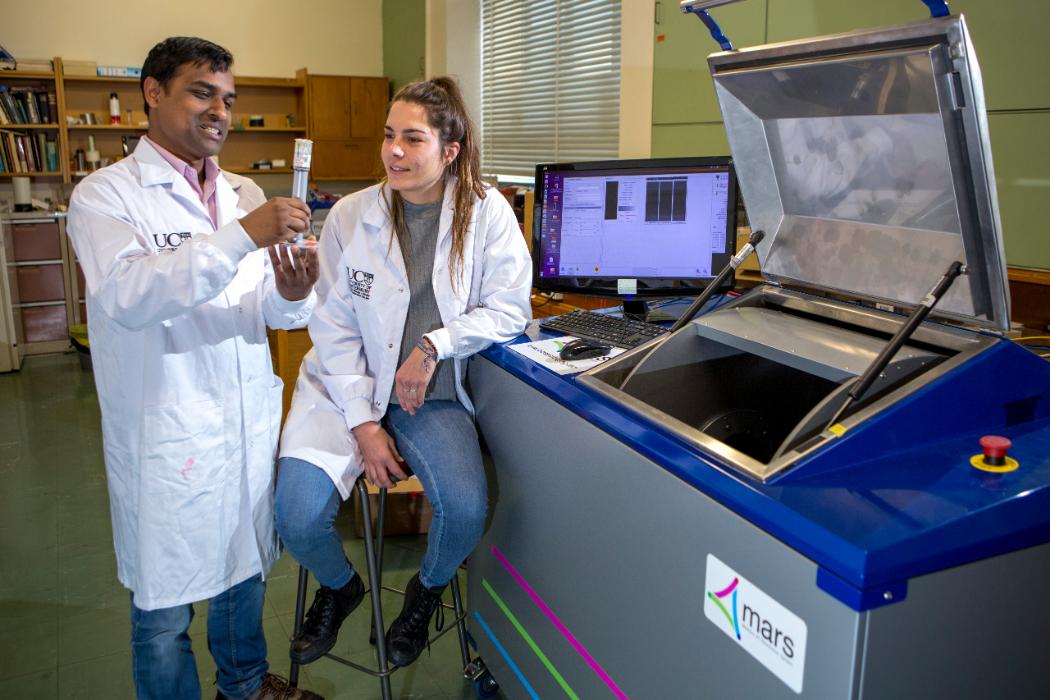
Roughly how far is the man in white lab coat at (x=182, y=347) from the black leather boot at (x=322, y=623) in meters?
0.16

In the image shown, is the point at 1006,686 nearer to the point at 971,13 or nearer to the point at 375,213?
the point at 375,213

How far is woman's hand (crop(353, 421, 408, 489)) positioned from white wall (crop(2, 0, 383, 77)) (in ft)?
17.6

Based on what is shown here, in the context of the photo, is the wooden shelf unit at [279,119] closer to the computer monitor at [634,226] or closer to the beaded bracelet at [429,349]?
the computer monitor at [634,226]

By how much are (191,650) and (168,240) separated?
893mm

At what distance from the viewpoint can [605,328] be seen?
186cm

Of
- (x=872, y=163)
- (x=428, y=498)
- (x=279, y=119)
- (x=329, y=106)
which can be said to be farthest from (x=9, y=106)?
(x=872, y=163)

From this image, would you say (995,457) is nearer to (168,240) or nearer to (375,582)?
(375,582)

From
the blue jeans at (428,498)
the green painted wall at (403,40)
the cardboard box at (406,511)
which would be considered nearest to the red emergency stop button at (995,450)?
the blue jeans at (428,498)

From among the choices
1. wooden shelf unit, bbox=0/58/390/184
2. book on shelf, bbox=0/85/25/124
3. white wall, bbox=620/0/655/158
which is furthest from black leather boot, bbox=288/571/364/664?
book on shelf, bbox=0/85/25/124

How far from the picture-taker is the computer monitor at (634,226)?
1941mm

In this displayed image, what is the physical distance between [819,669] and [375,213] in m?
1.30

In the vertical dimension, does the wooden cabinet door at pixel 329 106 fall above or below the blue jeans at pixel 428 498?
above

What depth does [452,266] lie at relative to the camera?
1.82 meters

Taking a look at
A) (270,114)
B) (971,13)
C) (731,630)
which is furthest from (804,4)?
(270,114)
